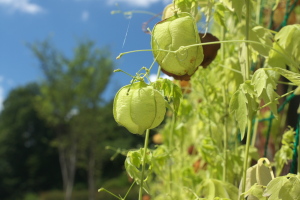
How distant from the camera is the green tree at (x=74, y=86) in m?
11.2

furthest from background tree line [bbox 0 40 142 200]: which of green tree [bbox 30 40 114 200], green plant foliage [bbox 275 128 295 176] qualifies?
green plant foliage [bbox 275 128 295 176]

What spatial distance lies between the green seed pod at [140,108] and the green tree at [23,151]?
15810 mm

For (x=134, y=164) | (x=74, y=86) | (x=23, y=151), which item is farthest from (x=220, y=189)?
(x=23, y=151)

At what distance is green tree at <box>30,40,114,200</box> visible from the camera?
11242 millimetres

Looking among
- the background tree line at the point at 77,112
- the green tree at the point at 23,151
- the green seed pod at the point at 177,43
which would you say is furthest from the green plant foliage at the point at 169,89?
the green tree at the point at 23,151

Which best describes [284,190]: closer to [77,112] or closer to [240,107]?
[240,107]

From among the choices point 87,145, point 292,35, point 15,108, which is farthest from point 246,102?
point 15,108

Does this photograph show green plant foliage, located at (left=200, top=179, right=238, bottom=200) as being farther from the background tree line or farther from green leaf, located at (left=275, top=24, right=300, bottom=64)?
the background tree line

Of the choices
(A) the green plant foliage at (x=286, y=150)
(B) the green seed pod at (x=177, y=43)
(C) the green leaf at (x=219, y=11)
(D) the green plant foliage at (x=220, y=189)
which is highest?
(C) the green leaf at (x=219, y=11)

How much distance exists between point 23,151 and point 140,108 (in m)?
17.9

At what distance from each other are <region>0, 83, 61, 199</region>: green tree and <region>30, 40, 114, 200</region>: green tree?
452 cm

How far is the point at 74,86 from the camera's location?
11.5m

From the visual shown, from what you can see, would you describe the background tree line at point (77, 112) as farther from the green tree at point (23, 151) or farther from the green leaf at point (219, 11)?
the green leaf at point (219, 11)

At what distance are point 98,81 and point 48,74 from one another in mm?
1390
